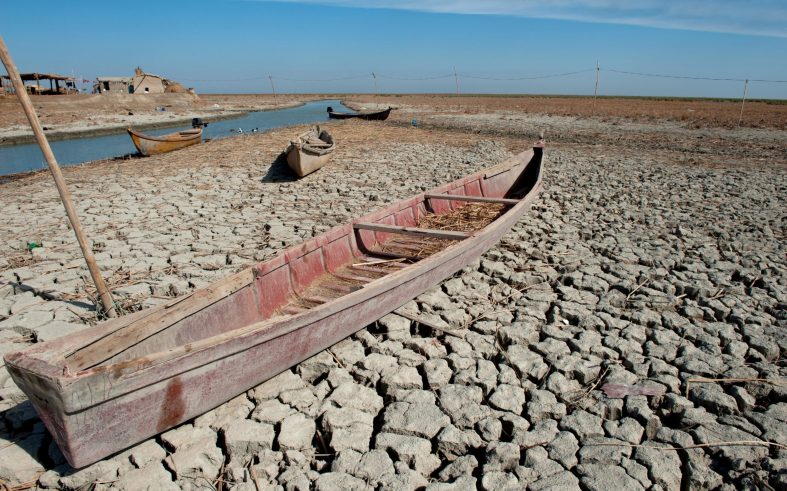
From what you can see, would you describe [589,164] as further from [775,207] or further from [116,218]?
[116,218]

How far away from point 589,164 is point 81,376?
1267 cm

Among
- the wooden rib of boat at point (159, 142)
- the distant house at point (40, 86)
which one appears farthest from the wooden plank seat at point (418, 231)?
the distant house at point (40, 86)

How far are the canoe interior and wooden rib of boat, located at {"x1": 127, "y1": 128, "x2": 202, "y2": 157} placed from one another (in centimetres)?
1124

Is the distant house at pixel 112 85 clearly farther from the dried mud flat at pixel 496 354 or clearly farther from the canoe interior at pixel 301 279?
the canoe interior at pixel 301 279

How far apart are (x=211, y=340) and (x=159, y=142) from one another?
1439 centimetres

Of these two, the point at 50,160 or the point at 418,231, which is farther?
the point at 418,231

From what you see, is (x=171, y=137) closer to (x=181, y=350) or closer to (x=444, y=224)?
(x=444, y=224)

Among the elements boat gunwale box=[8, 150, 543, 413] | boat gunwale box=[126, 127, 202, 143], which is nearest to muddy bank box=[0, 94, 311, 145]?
boat gunwale box=[126, 127, 202, 143]

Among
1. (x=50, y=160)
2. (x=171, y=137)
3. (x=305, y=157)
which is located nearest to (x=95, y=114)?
(x=171, y=137)

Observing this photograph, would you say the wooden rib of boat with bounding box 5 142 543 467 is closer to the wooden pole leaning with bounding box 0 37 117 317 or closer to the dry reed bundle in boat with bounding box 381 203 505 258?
the dry reed bundle in boat with bounding box 381 203 505 258

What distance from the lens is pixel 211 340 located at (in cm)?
276

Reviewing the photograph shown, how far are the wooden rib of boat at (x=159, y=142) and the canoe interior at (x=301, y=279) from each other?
11.2m

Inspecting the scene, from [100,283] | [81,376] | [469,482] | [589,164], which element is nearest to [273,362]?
[81,376]

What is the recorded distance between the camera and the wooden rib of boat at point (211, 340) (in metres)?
2.37
